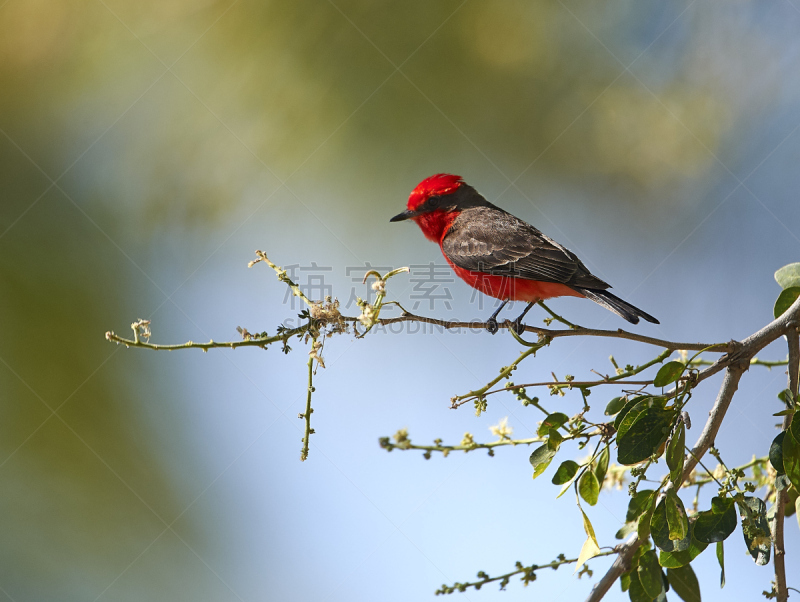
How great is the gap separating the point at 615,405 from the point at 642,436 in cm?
19

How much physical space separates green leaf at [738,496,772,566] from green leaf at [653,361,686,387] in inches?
11.4

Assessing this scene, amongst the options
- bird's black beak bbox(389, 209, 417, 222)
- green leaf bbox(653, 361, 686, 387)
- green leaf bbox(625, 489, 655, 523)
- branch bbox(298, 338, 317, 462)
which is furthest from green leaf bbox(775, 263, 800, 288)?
bird's black beak bbox(389, 209, 417, 222)

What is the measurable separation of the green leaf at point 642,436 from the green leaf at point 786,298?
48 centimetres

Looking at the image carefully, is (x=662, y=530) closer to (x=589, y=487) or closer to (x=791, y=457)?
(x=589, y=487)

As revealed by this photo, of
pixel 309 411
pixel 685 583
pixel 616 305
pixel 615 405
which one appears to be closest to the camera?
pixel 309 411

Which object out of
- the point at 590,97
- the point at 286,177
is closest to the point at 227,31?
the point at 286,177

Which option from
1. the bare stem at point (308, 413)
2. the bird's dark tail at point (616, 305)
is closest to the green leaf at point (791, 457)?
the bird's dark tail at point (616, 305)

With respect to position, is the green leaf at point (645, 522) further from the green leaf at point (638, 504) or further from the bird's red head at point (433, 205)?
the bird's red head at point (433, 205)

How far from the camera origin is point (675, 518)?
1.06 metres

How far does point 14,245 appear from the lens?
7.01ft

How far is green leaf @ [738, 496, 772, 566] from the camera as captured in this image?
43.9 inches

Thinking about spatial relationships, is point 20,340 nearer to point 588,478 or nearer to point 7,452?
point 7,452

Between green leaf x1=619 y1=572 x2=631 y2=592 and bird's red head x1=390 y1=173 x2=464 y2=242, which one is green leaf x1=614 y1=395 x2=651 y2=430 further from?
bird's red head x1=390 y1=173 x2=464 y2=242

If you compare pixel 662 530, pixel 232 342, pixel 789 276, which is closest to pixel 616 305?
pixel 789 276
